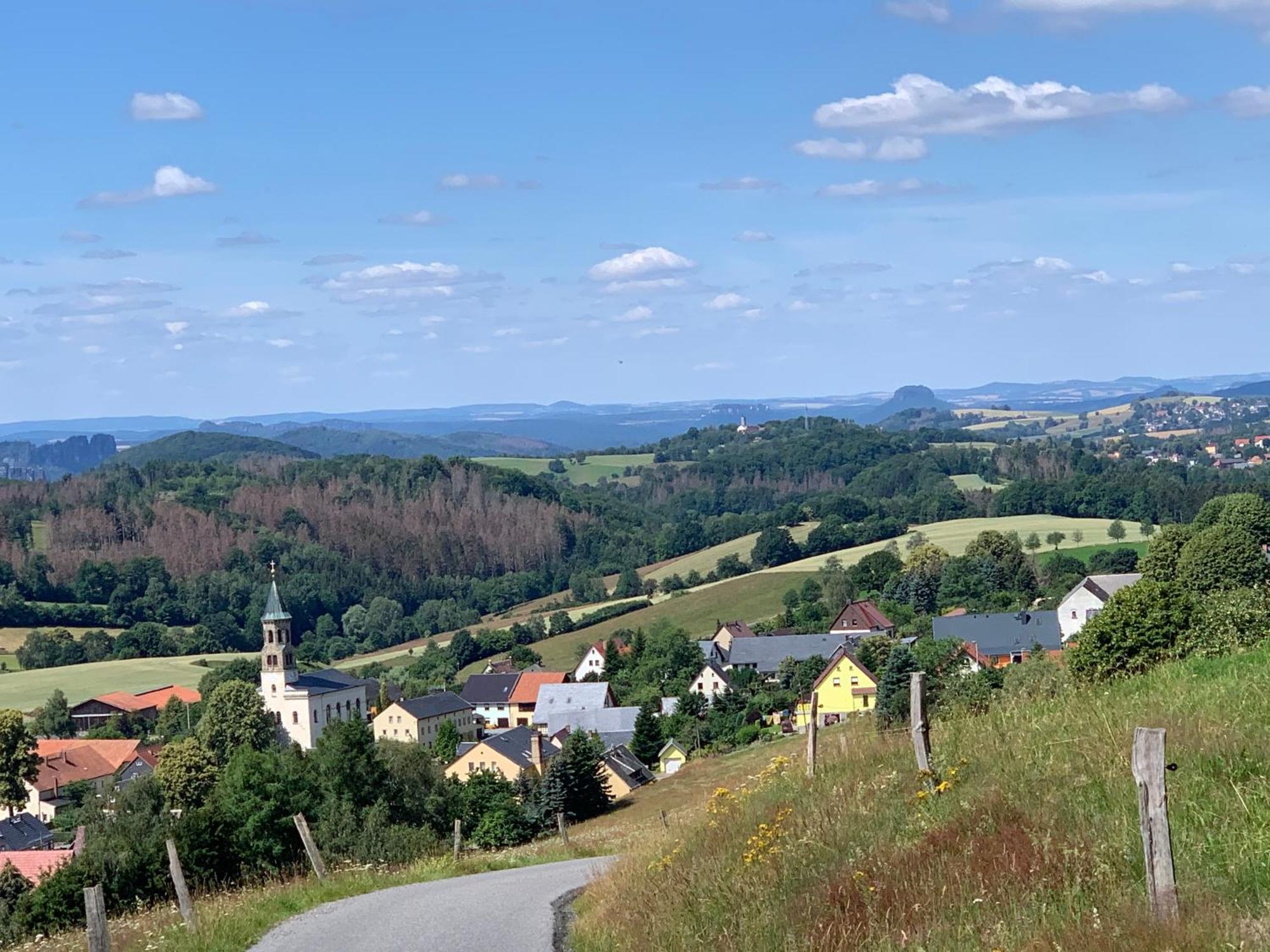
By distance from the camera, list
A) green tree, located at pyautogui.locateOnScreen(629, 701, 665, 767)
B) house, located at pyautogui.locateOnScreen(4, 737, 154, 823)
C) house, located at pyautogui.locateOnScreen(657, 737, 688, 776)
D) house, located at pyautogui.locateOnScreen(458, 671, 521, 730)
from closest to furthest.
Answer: house, located at pyautogui.locateOnScreen(657, 737, 688, 776), green tree, located at pyautogui.locateOnScreen(629, 701, 665, 767), house, located at pyautogui.locateOnScreen(4, 737, 154, 823), house, located at pyautogui.locateOnScreen(458, 671, 521, 730)

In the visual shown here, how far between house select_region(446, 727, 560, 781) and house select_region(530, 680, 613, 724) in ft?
33.4

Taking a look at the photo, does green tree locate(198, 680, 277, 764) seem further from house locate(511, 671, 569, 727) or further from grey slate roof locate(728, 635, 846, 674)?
grey slate roof locate(728, 635, 846, 674)

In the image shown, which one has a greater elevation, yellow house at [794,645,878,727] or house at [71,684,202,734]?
yellow house at [794,645,878,727]

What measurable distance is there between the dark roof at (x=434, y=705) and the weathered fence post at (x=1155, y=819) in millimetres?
81326

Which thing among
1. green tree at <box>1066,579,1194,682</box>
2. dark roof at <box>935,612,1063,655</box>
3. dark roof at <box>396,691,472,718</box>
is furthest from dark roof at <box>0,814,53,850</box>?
green tree at <box>1066,579,1194,682</box>

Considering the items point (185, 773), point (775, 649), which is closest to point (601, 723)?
point (775, 649)

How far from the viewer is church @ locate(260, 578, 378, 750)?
9150cm

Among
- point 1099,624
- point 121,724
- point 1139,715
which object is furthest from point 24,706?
point 1139,715

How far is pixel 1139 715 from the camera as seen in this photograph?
10.7 meters

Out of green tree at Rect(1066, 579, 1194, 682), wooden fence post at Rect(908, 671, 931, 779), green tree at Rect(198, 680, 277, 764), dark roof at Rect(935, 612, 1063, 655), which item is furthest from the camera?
dark roof at Rect(935, 612, 1063, 655)

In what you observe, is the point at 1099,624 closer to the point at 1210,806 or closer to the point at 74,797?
the point at 1210,806

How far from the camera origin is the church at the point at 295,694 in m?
91.5

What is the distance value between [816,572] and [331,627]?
62.9 m

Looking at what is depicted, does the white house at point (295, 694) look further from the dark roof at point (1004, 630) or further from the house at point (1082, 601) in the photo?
the house at point (1082, 601)
